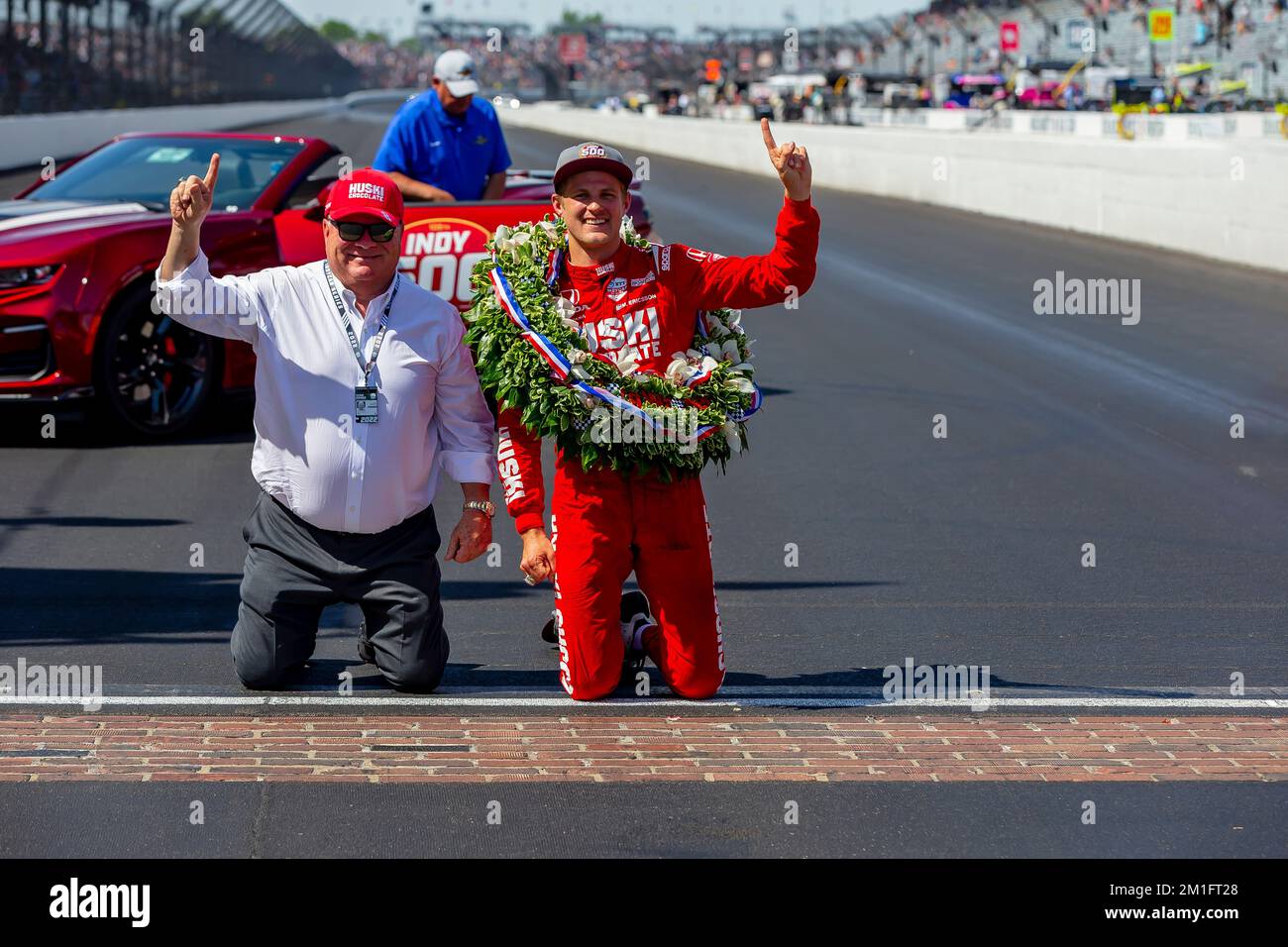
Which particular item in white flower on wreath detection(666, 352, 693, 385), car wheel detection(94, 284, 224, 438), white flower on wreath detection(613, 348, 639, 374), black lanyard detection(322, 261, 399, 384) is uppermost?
black lanyard detection(322, 261, 399, 384)

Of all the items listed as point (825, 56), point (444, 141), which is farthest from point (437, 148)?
point (825, 56)

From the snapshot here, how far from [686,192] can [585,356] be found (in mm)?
27883

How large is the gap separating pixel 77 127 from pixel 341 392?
39545 mm

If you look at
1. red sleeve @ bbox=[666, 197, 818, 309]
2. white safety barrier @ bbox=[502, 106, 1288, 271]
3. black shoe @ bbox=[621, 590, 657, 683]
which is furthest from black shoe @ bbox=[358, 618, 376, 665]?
white safety barrier @ bbox=[502, 106, 1288, 271]

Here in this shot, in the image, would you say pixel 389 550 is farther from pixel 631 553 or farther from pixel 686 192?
pixel 686 192

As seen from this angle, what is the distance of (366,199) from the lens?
219 inches

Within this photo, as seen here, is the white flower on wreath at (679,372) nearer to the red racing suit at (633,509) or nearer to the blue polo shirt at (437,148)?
the red racing suit at (633,509)

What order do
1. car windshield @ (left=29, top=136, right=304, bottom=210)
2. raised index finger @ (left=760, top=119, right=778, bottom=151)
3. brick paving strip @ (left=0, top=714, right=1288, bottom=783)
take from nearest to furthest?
brick paving strip @ (left=0, top=714, right=1288, bottom=783), raised index finger @ (left=760, top=119, right=778, bottom=151), car windshield @ (left=29, top=136, right=304, bottom=210)

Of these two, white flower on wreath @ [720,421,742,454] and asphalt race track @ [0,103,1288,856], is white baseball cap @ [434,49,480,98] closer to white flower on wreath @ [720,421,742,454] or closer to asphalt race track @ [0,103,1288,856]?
asphalt race track @ [0,103,1288,856]

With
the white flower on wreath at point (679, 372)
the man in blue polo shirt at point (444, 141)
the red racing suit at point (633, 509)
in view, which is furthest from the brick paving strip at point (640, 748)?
the man in blue polo shirt at point (444, 141)

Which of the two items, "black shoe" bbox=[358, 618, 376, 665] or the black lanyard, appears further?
"black shoe" bbox=[358, 618, 376, 665]

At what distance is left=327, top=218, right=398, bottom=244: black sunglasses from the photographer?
5.59 m

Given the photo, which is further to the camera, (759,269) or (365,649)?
(365,649)

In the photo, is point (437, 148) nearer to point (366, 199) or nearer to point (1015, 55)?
point (366, 199)
